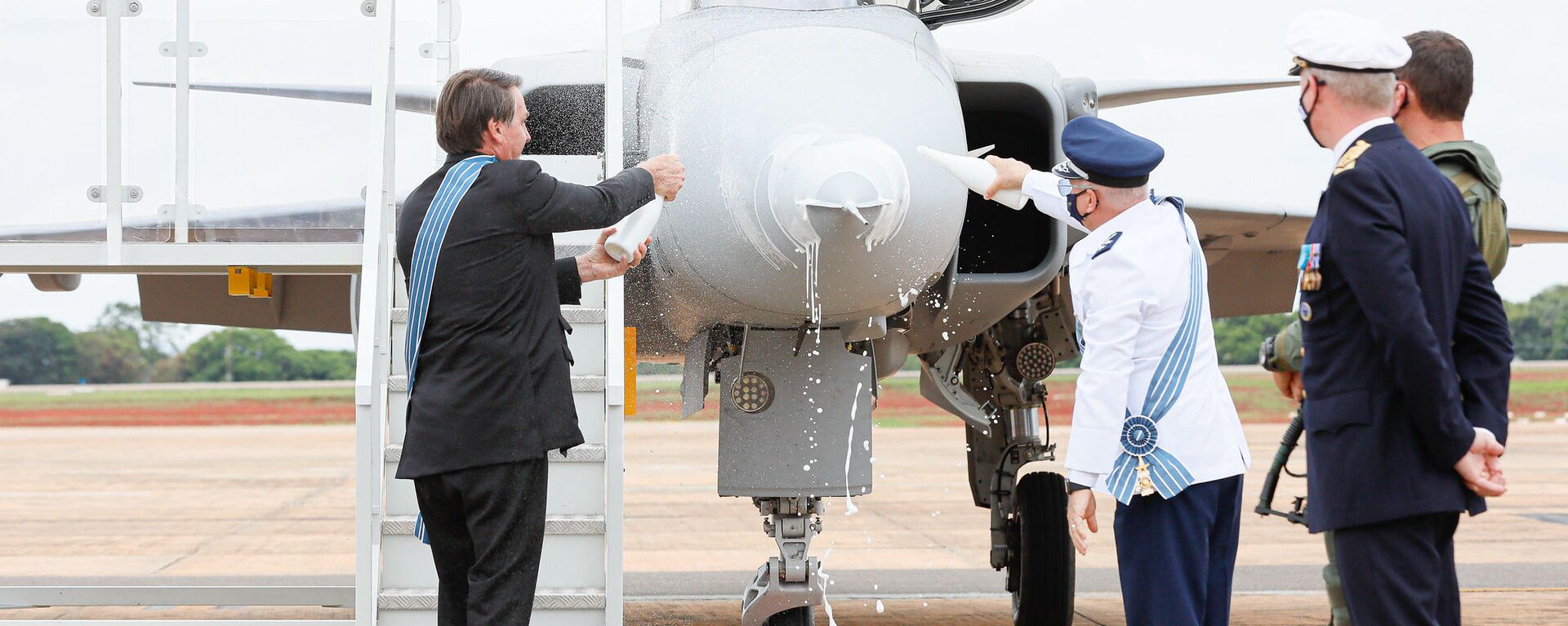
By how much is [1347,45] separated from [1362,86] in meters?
0.10

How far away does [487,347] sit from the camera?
3.32m

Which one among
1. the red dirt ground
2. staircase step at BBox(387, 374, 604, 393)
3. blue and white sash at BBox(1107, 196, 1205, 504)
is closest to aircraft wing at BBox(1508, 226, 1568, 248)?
blue and white sash at BBox(1107, 196, 1205, 504)

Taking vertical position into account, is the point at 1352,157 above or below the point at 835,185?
above

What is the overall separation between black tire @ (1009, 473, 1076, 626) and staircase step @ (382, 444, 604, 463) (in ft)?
11.4

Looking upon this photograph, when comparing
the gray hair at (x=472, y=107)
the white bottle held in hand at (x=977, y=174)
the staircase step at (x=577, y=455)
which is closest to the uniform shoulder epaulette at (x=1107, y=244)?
the white bottle held in hand at (x=977, y=174)

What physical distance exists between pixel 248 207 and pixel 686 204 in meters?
1.76

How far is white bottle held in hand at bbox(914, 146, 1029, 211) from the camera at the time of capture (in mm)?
3697

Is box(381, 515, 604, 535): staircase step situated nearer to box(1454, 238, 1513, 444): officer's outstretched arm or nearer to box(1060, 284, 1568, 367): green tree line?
box(1454, 238, 1513, 444): officer's outstretched arm

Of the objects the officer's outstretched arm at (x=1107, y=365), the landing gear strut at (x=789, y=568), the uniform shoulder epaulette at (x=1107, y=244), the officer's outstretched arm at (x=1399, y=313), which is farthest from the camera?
the landing gear strut at (x=789, y=568)

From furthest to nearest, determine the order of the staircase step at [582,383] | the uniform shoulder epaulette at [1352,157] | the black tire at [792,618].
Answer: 1. the black tire at [792,618]
2. the staircase step at [582,383]
3. the uniform shoulder epaulette at [1352,157]

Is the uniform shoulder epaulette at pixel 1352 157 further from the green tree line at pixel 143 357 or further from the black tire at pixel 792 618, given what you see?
the green tree line at pixel 143 357

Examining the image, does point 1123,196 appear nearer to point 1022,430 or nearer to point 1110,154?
point 1110,154

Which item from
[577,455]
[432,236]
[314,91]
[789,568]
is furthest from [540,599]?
[314,91]

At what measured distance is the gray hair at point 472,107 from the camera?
135 inches
